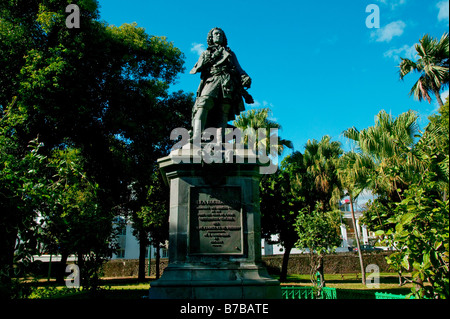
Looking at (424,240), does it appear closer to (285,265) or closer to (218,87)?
(218,87)

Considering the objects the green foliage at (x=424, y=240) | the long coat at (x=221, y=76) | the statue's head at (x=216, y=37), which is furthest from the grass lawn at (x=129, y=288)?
the statue's head at (x=216, y=37)

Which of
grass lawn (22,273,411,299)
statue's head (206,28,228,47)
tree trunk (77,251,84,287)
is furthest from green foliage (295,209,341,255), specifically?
statue's head (206,28,228,47)

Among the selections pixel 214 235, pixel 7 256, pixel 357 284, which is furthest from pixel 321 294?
pixel 357 284

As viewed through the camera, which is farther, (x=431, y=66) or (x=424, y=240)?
(x=431, y=66)

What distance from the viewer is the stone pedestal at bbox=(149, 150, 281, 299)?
17.7 ft

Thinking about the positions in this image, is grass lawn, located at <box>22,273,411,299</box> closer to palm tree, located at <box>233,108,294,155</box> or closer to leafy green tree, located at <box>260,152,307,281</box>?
leafy green tree, located at <box>260,152,307,281</box>

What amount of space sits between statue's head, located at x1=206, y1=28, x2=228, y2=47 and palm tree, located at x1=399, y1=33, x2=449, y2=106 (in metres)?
13.7

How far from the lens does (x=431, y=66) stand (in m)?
17.2

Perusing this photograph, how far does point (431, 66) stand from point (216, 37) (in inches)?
569

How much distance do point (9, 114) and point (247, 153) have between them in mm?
4408

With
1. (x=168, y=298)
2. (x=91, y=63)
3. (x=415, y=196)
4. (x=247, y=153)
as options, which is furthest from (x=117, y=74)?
(x=415, y=196)

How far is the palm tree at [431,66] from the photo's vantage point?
16.9 metres

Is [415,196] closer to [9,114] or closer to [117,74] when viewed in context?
[9,114]

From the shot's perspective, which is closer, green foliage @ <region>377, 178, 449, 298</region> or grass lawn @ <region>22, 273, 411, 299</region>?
green foliage @ <region>377, 178, 449, 298</region>
